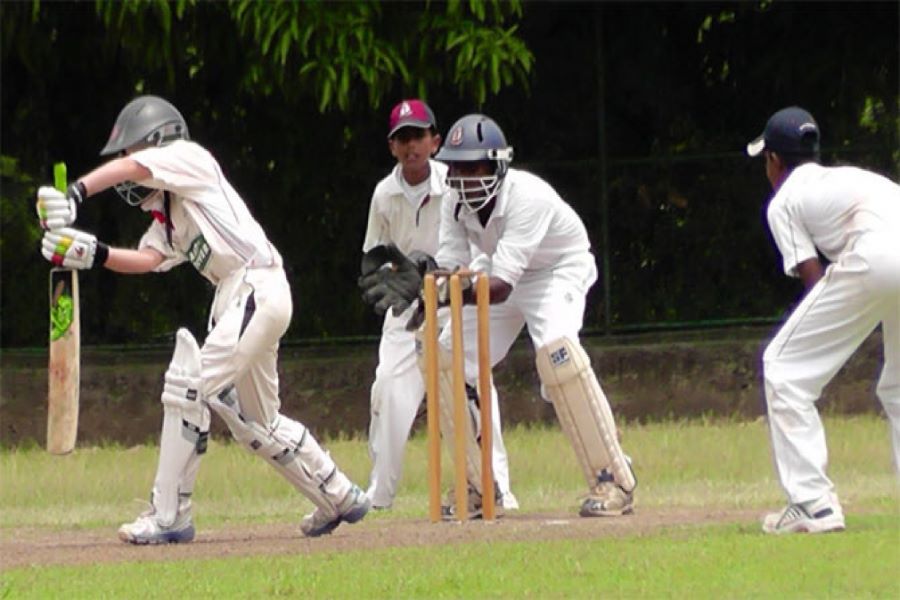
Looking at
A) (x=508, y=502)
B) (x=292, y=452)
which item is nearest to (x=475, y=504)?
(x=508, y=502)

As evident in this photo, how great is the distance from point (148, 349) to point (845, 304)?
8.38 m

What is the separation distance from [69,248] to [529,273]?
233cm

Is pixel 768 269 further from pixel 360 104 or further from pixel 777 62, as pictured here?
pixel 360 104

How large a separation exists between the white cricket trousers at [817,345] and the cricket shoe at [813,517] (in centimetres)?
3

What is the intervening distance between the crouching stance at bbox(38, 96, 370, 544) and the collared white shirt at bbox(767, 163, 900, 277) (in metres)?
2.04

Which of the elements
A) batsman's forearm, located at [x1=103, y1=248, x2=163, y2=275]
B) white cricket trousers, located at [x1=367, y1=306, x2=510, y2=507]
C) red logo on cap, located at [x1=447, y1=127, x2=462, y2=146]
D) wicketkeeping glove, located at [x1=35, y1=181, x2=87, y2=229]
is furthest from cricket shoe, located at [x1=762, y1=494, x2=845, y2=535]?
wicketkeeping glove, located at [x1=35, y1=181, x2=87, y2=229]

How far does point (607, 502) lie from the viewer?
34.8ft

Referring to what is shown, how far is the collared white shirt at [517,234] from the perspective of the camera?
10.6 metres

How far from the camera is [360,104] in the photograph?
16.9 metres

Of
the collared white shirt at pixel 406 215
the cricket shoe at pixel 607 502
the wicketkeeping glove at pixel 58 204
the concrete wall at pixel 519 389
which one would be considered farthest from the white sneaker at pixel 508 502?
the concrete wall at pixel 519 389

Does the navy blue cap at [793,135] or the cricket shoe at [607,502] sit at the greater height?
the navy blue cap at [793,135]

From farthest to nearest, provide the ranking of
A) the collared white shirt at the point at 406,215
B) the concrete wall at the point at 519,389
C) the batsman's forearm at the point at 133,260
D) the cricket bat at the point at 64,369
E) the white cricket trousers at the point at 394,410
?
the concrete wall at the point at 519,389
the collared white shirt at the point at 406,215
the white cricket trousers at the point at 394,410
the batsman's forearm at the point at 133,260
the cricket bat at the point at 64,369

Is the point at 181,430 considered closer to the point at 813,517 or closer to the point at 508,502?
the point at 508,502

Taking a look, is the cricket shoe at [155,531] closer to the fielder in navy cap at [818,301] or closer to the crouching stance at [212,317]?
the crouching stance at [212,317]
